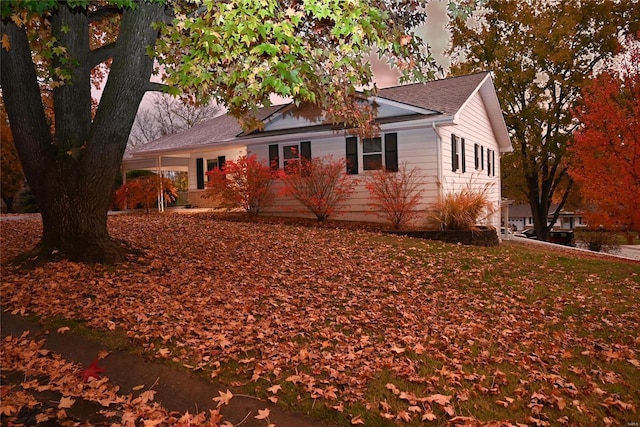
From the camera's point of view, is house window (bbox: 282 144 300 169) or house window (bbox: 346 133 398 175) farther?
house window (bbox: 282 144 300 169)

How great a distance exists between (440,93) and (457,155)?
2.54 metres

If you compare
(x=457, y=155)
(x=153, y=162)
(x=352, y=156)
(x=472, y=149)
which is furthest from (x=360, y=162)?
(x=153, y=162)

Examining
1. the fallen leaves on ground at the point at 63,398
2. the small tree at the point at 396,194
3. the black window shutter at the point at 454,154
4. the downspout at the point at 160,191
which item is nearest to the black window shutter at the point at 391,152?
the small tree at the point at 396,194

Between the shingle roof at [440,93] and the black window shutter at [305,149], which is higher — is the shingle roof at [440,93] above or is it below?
above

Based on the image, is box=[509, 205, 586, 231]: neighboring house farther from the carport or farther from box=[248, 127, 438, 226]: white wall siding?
box=[248, 127, 438, 226]: white wall siding

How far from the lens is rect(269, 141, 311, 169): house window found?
17.5 meters

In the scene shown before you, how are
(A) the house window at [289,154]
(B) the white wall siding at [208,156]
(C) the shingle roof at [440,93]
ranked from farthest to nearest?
(B) the white wall siding at [208,156], (A) the house window at [289,154], (C) the shingle roof at [440,93]

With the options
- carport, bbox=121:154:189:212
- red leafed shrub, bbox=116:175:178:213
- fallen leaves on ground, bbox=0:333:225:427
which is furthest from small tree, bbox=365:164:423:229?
carport, bbox=121:154:189:212

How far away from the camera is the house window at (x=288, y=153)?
1752 cm

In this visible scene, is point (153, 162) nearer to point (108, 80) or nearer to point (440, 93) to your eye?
point (440, 93)

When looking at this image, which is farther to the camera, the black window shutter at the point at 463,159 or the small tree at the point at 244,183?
the black window shutter at the point at 463,159

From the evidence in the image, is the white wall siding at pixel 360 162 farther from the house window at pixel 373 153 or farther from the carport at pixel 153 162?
the carport at pixel 153 162

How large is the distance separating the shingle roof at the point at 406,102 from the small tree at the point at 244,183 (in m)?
2.22

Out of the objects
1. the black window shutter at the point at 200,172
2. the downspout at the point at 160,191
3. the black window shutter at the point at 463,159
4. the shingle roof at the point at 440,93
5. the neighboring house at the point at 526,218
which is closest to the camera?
the shingle roof at the point at 440,93
